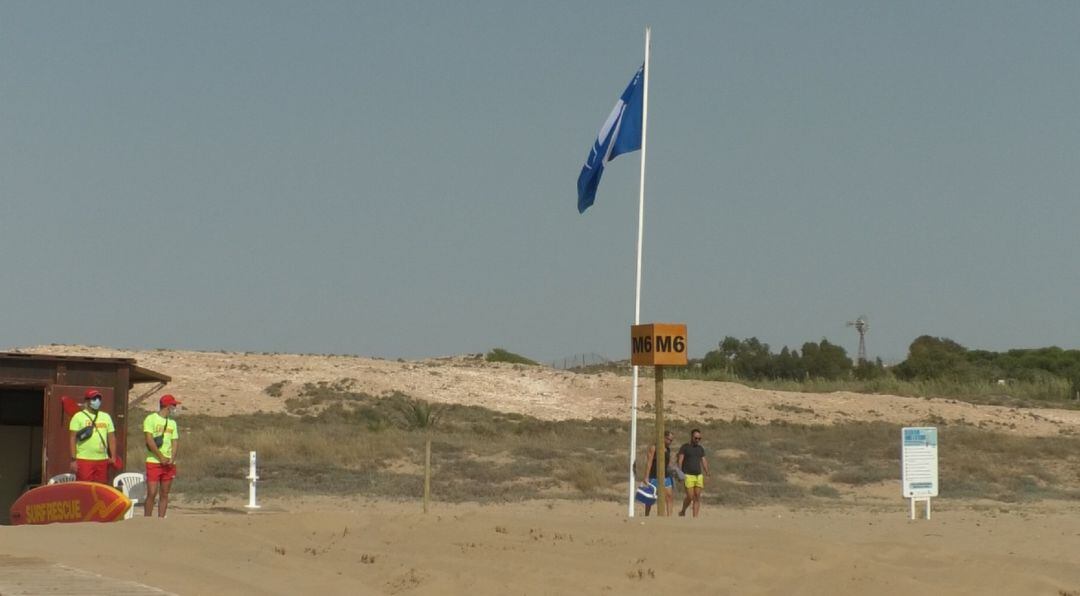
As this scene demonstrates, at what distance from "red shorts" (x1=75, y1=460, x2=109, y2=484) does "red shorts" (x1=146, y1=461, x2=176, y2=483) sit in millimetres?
478

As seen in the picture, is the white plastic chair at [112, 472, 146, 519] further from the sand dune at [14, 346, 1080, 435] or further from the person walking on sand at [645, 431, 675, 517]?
the sand dune at [14, 346, 1080, 435]

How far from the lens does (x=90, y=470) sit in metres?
16.7

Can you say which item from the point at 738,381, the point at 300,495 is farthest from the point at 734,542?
the point at 738,381

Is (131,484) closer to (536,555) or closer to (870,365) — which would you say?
(536,555)

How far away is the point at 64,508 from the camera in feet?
52.2

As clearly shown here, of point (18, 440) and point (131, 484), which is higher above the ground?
point (18, 440)

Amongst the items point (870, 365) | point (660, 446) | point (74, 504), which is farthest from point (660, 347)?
point (870, 365)

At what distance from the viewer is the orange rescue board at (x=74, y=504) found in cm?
1562

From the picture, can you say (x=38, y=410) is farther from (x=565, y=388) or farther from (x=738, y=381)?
(x=738, y=381)

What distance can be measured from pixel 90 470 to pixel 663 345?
684 cm

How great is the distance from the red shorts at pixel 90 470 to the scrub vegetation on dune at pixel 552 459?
11.7 meters

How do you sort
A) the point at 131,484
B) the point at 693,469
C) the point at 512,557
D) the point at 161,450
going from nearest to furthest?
the point at 512,557 < the point at 161,450 < the point at 131,484 < the point at 693,469

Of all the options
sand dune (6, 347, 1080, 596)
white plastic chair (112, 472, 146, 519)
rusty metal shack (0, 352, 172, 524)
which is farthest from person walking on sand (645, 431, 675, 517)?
rusty metal shack (0, 352, 172, 524)

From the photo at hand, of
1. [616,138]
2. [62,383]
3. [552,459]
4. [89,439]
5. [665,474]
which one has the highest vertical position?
[616,138]
